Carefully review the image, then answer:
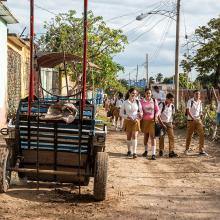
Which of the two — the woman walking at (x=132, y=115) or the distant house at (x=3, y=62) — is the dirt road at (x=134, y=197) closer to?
the woman walking at (x=132, y=115)

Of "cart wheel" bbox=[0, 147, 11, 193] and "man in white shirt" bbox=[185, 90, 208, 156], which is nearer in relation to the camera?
"cart wheel" bbox=[0, 147, 11, 193]

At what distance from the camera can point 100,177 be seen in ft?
27.0

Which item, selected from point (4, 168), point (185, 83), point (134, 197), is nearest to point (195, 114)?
point (134, 197)

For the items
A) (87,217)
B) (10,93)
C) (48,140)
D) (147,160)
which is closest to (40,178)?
(48,140)

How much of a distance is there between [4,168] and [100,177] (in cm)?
145

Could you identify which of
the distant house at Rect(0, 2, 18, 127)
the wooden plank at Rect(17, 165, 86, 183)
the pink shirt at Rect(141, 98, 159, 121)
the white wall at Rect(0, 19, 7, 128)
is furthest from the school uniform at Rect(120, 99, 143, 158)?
the white wall at Rect(0, 19, 7, 128)

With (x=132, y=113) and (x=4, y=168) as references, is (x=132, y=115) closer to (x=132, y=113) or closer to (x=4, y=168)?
(x=132, y=113)

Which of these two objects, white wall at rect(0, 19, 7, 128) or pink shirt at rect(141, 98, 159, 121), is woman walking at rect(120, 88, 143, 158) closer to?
pink shirt at rect(141, 98, 159, 121)

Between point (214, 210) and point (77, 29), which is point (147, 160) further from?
point (77, 29)

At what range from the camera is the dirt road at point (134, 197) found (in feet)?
25.0

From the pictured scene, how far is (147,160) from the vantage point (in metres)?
13.5

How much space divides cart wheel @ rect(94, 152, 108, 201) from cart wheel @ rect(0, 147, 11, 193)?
136cm

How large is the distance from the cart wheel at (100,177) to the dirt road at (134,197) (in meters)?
0.14

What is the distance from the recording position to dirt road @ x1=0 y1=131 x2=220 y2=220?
7635 millimetres
